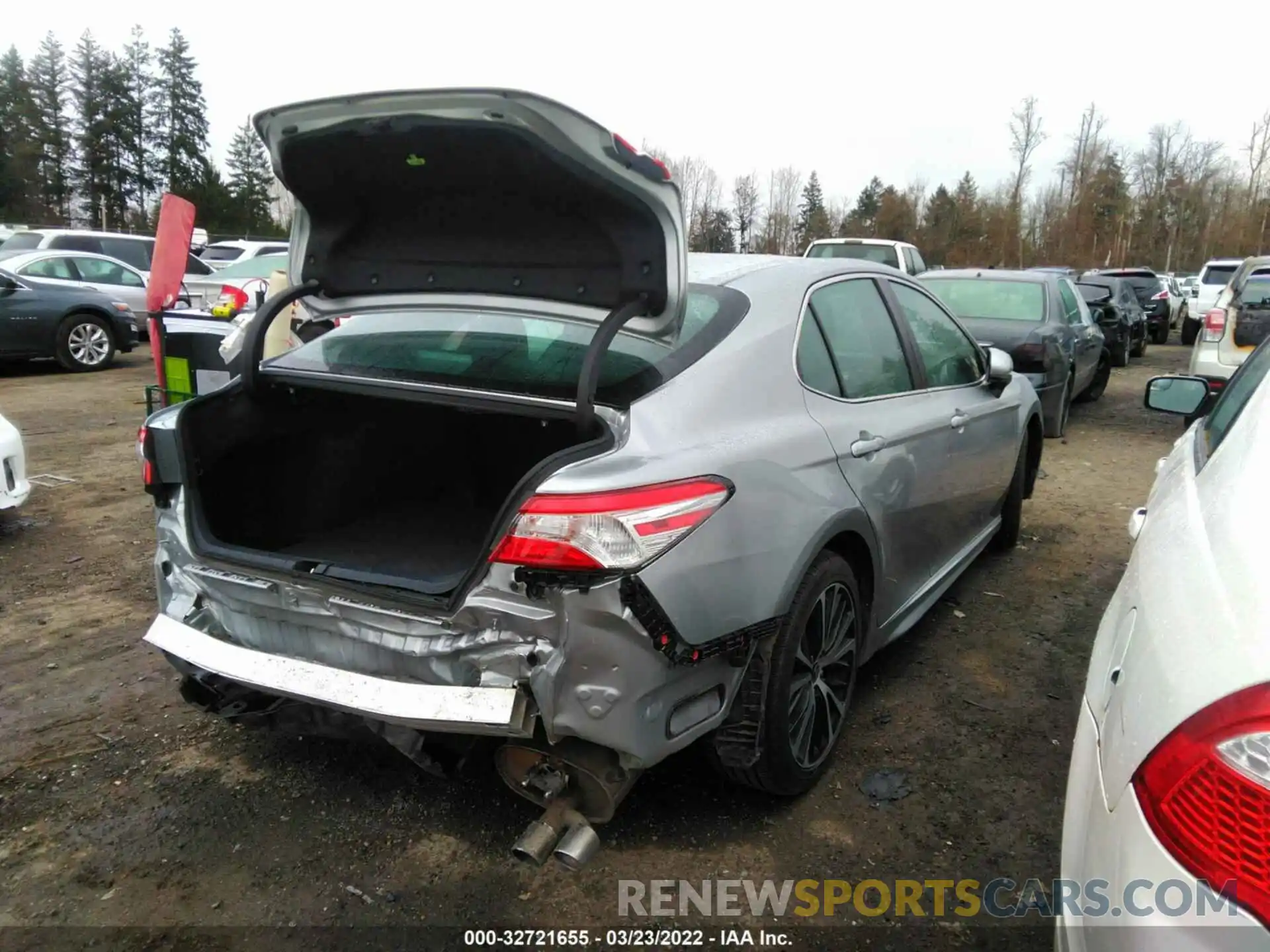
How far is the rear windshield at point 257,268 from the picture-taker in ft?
36.3

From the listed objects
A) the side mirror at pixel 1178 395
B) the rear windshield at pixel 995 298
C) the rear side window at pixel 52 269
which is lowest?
the side mirror at pixel 1178 395

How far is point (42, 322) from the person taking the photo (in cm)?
1138

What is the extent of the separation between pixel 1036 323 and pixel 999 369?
4.47 metres

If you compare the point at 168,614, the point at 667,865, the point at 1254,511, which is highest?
the point at 1254,511

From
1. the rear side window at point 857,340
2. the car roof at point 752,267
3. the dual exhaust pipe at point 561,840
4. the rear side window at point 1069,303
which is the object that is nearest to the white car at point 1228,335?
the rear side window at point 1069,303

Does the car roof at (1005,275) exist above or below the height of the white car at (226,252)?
below

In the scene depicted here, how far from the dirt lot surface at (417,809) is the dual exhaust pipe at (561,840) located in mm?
255

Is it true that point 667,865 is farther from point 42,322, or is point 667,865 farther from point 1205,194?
point 1205,194

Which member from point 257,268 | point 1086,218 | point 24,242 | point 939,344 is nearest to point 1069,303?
point 939,344

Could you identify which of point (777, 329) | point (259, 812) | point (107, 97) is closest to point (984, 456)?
point (777, 329)

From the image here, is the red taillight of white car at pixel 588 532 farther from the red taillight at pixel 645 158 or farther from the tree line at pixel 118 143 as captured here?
the tree line at pixel 118 143

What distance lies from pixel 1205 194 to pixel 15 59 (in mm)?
71319

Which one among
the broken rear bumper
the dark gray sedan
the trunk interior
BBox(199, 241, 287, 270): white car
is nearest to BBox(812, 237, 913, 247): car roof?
the dark gray sedan

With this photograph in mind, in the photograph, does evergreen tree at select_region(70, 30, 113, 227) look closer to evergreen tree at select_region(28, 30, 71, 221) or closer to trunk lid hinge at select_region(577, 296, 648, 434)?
evergreen tree at select_region(28, 30, 71, 221)
